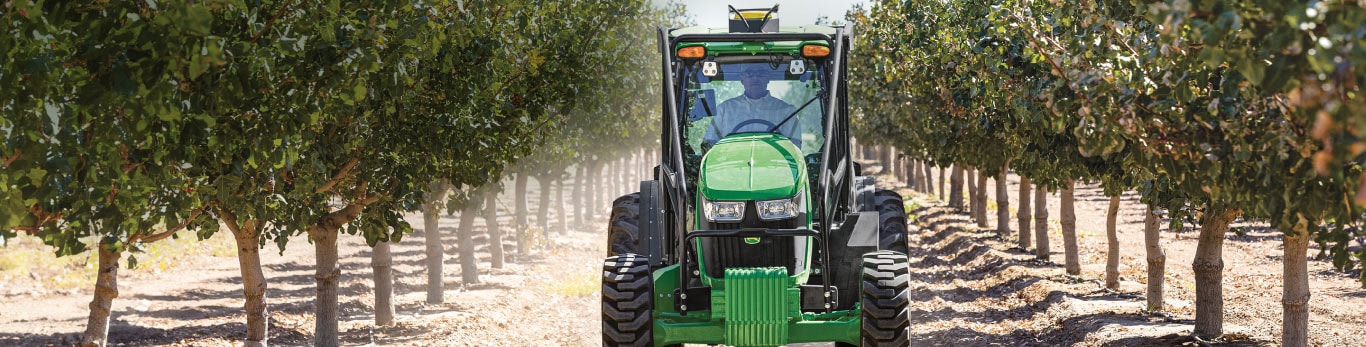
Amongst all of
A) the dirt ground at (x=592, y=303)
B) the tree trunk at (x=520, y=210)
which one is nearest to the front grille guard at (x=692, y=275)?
the dirt ground at (x=592, y=303)

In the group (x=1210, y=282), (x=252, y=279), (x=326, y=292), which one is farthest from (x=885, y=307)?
(x=326, y=292)

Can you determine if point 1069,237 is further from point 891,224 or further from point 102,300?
point 102,300

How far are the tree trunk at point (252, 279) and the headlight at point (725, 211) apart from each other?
4.75 m

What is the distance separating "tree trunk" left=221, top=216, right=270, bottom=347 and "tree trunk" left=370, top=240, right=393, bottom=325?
208 inches

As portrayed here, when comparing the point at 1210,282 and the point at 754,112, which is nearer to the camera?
the point at 754,112

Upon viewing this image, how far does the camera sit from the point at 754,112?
1054cm

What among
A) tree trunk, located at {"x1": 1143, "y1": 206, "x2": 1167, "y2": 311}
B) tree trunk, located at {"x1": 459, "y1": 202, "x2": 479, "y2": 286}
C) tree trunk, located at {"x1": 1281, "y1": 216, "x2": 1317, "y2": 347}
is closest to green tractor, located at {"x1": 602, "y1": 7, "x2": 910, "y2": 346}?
tree trunk, located at {"x1": 1281, "y1": 216, "x2": 1317, "y2": 347}

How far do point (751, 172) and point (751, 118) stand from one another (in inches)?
47.7

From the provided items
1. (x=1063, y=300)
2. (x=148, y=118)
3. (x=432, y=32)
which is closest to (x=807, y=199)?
→ (x=432, y=32)

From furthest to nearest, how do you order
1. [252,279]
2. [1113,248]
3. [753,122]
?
1. [1113,248]
2. [252,279]
3. [753,122]

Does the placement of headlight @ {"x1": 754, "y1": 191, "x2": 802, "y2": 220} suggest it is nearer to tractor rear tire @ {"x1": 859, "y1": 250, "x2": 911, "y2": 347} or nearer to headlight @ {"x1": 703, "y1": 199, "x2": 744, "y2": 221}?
headlight @ {"x1": 703, "y1": 199, "x2": 744, "y2": 221}

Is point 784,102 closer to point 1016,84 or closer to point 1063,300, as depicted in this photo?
point 1016,84

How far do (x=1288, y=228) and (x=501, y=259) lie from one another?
77.6 ft

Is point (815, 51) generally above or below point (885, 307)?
above
